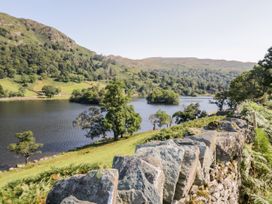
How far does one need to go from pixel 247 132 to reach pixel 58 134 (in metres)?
78.6

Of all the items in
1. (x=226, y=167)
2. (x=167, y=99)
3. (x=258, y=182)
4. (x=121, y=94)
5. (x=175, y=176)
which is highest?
(x=175, y=176)

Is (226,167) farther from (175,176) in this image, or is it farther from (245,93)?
(245,93)

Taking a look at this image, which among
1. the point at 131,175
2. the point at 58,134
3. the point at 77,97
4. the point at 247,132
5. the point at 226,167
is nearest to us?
the point at 131,175

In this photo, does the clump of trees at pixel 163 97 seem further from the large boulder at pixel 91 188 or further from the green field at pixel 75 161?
the large boulder at pixel 91 188

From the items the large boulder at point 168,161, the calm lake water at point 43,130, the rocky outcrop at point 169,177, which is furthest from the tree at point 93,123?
the large boulder at point 168,161

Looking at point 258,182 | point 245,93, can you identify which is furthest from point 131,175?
point 245,93

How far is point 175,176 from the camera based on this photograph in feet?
15.8

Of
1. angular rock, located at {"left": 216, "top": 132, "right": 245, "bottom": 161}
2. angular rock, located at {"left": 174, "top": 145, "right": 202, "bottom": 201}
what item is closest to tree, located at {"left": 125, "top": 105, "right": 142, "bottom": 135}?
angular rock, located at {"left": 216, "top": 132, "right": 245, "bottom": 161}

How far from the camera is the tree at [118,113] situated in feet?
217

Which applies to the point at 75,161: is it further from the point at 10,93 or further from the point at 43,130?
the point at 10,93

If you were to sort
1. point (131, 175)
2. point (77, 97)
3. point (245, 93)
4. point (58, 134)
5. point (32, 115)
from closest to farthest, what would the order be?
point (131, 175), point (245, 93), point (58, 134), point (32, 115), point (77, 97)

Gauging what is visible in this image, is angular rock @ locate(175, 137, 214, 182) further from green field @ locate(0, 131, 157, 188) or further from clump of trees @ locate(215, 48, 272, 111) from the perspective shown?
clump of trees @ locate(215, 48, 272, 111)

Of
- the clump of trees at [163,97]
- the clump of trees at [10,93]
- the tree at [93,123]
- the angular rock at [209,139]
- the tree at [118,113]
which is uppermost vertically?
the angular rock at [209,139]

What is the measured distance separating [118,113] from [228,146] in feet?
193
